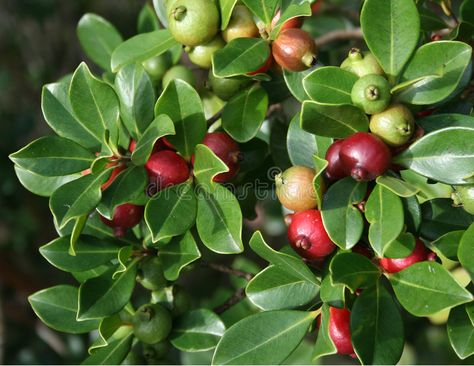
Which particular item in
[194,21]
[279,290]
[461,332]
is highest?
[194,21]

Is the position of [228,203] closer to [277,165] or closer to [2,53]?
[277,165]

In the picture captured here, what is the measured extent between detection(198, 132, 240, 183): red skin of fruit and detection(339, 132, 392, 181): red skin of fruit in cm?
26

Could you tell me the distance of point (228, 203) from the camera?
119 centimetres

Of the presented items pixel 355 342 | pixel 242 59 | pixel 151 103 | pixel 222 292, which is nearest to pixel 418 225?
pixel 355 342

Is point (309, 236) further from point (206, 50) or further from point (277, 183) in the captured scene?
point (206, 50)

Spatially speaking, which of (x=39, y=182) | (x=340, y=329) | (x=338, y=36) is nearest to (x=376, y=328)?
(x=340, y=329)

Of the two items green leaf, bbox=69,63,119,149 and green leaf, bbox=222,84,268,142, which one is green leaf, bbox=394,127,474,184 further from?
green leaf, bbox=69,63,119,149

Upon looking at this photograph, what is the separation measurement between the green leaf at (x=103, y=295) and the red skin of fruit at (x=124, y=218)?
0.09 m

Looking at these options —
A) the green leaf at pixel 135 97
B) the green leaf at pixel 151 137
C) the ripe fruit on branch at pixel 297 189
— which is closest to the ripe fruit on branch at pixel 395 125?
the ripe fruit on branch at pixel 297 189

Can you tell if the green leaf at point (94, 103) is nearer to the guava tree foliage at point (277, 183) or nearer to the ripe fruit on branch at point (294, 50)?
the guava tree foliage at point (277, 183)

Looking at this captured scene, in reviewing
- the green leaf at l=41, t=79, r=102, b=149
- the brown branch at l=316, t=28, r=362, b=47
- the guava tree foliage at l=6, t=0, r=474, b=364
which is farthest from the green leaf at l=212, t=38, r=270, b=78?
the brown branch at l=316, t=28, r=362, b=47

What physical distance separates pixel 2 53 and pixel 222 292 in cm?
254

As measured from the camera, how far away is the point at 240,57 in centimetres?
121

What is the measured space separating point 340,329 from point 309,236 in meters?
0.20
